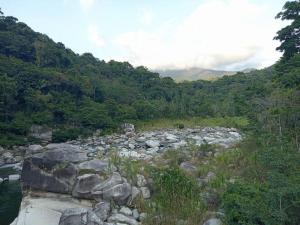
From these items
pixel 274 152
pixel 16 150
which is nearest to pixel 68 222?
pixel 274 152

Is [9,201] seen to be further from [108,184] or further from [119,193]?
[119,193]

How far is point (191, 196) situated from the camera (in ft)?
29.7

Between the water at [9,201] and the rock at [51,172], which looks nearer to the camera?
the rock at [51,172]

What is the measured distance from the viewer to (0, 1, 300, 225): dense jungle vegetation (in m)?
7.28

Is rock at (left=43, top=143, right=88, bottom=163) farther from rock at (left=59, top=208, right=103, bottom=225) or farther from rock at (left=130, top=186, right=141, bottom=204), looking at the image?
rock at (left=59, top=208, right=103, bottom=225)

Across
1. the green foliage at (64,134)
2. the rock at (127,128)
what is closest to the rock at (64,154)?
the green foliage at (64,134)

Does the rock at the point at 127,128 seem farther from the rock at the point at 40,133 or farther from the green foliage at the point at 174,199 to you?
the green foliage at the point at 174,199

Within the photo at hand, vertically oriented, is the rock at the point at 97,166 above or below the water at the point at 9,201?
above

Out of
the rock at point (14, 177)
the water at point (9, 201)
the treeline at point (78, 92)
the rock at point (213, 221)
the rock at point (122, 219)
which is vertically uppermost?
the treeline at point (78, 92)

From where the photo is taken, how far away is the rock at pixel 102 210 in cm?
910

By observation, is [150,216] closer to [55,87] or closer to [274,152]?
[274,152]

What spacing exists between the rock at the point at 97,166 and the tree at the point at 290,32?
1247 centimetres

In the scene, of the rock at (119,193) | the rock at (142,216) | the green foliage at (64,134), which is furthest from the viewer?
the green foliage at (64,134)

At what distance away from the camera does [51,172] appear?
10953 mm
